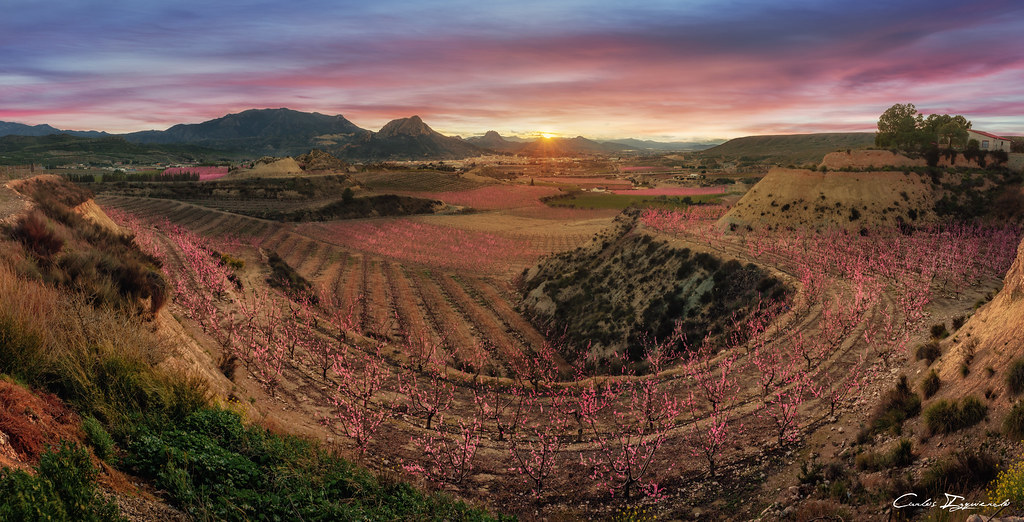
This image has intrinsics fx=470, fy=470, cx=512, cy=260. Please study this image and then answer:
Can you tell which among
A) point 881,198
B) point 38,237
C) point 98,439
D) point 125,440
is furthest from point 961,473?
point 881,198

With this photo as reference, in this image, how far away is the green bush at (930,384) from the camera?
14.8m

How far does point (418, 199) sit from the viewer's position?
11912 centimetres

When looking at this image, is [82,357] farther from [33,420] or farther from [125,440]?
[33,420]

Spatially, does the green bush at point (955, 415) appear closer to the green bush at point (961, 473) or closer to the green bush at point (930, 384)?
the green bush at point (961, 473)

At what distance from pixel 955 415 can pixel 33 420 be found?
20069 mm

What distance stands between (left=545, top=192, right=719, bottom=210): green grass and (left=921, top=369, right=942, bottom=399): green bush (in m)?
93.1

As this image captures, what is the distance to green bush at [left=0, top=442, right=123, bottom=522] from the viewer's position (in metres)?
5.55

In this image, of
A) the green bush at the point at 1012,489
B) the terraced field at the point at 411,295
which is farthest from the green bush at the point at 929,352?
the terraced field at the point at 411,295

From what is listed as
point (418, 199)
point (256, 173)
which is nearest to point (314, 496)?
point (418, 199)

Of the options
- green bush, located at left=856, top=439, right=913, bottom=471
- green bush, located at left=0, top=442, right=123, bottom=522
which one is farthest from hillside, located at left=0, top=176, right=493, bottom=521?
green bush, located at left=856, top=439, right=913, bottom=471

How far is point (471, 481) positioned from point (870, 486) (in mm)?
10644

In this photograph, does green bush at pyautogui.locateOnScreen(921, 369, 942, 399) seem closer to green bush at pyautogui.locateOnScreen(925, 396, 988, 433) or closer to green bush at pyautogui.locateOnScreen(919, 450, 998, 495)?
green bush at pyautogui.locateOnScreen(925, 396, 988, 433)

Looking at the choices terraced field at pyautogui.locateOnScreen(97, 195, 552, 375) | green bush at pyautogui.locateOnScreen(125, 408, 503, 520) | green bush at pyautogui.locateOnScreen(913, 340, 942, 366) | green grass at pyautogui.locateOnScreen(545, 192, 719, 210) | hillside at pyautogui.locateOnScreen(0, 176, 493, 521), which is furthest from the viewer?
green grass at pyautogui.locateOnScreen(545, 192, 719, 210)

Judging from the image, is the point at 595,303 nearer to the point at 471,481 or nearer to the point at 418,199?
the point at 471,481
